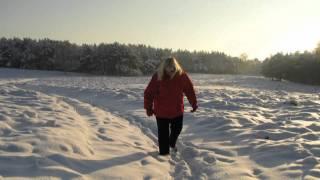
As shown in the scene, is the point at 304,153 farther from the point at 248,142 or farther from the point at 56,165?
the point at 56,165

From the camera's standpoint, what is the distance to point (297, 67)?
5672cm

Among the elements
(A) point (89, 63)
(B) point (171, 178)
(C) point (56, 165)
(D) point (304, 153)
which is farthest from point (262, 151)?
(A) point (89, 63)

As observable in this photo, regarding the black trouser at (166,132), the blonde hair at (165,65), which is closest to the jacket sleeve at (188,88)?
the blonde hair at (165,65)

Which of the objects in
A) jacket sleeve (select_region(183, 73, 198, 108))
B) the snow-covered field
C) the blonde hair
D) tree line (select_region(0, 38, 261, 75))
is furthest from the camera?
tree line (select_region(0, 38, 261, 75))

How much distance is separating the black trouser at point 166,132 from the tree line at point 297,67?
47666 millimetres

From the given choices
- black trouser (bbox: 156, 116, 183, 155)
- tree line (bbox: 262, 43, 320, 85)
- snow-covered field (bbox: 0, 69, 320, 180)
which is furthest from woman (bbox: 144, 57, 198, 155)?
tree line (bbox: 262, 43, 320, 85)

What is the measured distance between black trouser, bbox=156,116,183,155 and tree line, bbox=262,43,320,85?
47666 millimetres

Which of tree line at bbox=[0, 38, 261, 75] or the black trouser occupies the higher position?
tree line at bbox=[0, 38, 261, 75]

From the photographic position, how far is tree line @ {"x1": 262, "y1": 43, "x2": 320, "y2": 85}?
182 feet

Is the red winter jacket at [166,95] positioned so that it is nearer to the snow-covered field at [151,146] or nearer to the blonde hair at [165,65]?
the blonde hair at [165,65]

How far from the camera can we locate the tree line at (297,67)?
5544 cm

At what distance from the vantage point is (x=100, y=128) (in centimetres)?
1282

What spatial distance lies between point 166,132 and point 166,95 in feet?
2.60

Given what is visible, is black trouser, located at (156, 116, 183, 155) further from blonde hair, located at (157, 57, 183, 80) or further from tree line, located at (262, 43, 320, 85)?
tree line, located at (262, 43, 320, 85)
